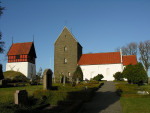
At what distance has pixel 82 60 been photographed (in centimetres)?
4456

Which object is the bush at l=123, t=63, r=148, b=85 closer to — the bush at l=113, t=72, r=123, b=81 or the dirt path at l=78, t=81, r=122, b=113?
the bush at l=113, t=72, r=123, b=81

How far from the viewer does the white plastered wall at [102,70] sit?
135ft

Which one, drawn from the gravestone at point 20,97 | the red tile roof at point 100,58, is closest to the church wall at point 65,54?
the red tile roof at point 100,58

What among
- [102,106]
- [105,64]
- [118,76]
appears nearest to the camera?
[102,106]

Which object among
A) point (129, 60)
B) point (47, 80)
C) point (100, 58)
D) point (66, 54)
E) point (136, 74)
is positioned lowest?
point (47, 80)

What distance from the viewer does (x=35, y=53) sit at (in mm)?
51219

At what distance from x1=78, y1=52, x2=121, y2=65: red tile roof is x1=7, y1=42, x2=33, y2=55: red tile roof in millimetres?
15339

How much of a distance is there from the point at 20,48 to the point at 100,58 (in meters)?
22.8

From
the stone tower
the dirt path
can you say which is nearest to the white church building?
the stone tower

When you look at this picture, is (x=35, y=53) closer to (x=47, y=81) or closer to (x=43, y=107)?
(x=47, y=81)

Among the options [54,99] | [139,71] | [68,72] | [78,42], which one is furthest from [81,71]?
[54,99]

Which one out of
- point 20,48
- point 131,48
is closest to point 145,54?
point 131,48

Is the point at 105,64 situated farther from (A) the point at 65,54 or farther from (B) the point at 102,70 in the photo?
(A) the point at 65,54

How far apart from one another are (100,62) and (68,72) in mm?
8869
